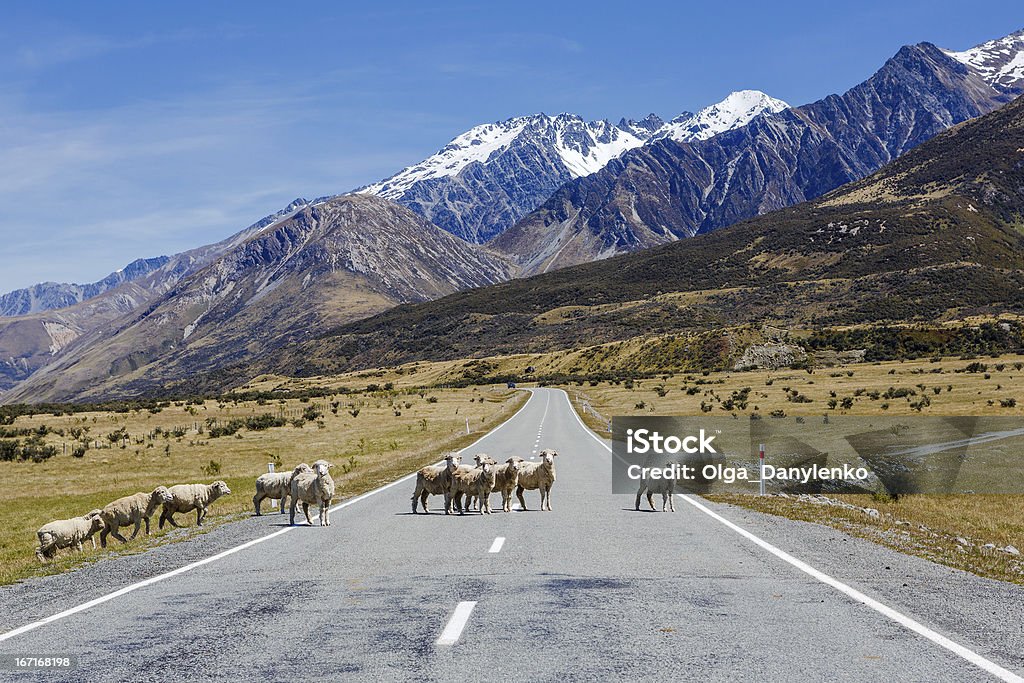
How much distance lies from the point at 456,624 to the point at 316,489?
9.21 m

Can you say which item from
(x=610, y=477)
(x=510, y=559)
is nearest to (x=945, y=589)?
(x=510, y=559)

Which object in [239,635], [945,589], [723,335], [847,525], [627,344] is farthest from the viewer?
[627,344]

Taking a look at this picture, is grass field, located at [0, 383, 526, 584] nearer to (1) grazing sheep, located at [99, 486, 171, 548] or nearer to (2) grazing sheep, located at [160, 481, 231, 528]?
(2) grazing sheep, located at [160, 481, 231, 528]

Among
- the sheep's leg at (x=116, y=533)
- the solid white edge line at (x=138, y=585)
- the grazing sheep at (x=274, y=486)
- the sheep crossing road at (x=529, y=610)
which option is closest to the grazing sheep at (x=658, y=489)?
the sheep crossing road at (x=529, y=610)

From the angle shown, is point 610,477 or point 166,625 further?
point 610,477

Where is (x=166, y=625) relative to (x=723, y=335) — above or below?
below

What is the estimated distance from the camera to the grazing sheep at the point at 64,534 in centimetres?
1504

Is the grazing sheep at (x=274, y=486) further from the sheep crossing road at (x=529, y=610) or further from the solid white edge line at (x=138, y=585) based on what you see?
the sheep crossing road at (x=529, y=610)

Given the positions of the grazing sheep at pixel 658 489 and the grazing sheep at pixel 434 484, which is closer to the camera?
the grazing sheep at pixel 658 489

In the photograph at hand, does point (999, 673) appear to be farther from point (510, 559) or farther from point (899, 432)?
point (899, 432)

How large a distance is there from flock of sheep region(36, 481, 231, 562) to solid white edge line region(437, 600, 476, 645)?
917cm

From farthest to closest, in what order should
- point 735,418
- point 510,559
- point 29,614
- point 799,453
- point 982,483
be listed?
point 735,418, point 799,453, point 982,483, point 510,559, point 29,614

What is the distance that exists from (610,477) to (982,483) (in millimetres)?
10128

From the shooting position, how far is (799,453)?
32156 mm
